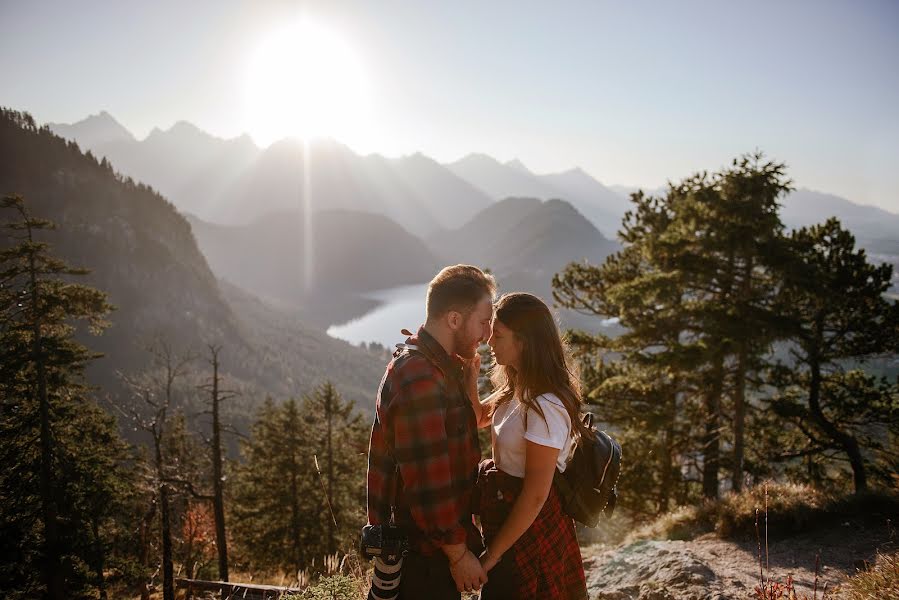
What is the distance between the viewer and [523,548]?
305 cm

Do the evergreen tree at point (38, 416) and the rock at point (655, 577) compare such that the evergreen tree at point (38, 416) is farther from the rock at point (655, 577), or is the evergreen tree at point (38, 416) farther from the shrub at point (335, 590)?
the rock at point (655, 577)

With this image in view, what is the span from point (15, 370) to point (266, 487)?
43.3 ft

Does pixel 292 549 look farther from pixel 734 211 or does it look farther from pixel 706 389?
pixel 734 211

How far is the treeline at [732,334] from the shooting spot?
10562 millimetres

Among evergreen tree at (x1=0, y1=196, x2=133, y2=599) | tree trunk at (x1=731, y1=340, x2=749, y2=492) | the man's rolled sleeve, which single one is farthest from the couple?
evergreen tree at (x1=0, y1=196, x2=133, y2=599)

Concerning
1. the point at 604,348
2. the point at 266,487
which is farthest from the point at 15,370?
the point at 604,348

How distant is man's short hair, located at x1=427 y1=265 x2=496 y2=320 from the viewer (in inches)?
115

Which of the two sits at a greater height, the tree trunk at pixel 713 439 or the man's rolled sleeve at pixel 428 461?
the man's rolled sleeve at pixel 428 461

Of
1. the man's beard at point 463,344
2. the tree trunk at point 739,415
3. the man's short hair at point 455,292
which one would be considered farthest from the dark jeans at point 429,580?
the tree trunk at point 739,415

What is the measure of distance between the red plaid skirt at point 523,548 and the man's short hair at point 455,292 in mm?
1119

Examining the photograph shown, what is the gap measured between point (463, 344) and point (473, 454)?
0.69 m

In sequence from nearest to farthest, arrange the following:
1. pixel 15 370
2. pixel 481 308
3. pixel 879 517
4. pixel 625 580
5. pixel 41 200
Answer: pixel 481 308
pixel 625 580
pixel 879 517
pixel 15 370
pixel 41 200

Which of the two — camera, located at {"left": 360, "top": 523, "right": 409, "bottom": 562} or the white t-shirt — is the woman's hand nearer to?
the white t-shirt

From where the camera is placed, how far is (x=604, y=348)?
46.0 feet
